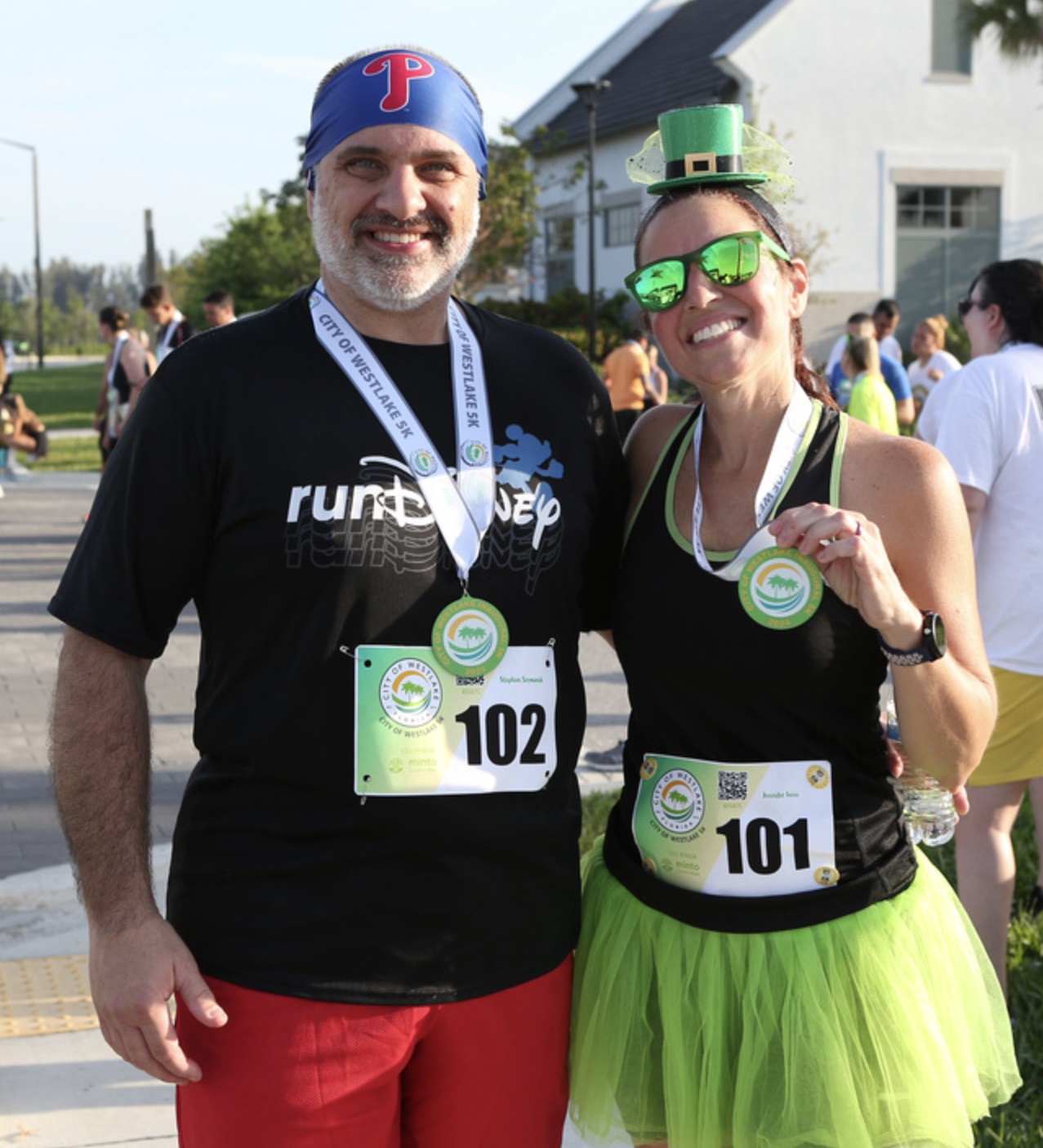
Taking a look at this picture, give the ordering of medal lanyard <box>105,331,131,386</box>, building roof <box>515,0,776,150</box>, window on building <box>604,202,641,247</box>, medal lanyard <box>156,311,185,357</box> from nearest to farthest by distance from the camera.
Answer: medal lanyard <box>156,311,185,357</box>
medal lanyard <box>105,331,131,386</box>
building roof <box>515,0,776,150</box>
window on building <box>604,202,641,247</box>

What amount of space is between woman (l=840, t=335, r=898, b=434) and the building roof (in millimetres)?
17682

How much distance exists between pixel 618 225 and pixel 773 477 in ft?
93.6

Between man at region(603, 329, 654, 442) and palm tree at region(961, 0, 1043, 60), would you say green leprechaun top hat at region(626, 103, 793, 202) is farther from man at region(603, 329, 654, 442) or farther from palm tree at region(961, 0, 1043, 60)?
palm tree at region(961, 0, 1043, 60)

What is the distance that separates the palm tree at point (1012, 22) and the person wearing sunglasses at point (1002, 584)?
22.1 meters

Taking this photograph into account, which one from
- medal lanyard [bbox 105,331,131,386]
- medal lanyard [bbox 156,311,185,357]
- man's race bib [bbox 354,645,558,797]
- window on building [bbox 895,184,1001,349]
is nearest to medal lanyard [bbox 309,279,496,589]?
man's race bib [bbox 354,645,558,797]

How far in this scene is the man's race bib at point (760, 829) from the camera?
2355 mm

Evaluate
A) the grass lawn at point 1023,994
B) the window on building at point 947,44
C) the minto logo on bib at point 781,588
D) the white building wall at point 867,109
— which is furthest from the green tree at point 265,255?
the minto logo on bib at point 781,588

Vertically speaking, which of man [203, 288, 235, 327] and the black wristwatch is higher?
man [203, 288, 235, 327]

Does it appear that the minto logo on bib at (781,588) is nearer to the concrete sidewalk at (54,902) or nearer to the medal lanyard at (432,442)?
the medal lanyard at (432,442)

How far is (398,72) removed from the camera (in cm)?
236

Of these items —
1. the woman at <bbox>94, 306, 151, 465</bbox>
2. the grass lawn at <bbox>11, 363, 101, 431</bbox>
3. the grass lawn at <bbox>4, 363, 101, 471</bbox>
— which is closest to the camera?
the woman at <bbox>94, 306, 151, 465</bbox>

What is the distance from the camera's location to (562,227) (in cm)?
3209

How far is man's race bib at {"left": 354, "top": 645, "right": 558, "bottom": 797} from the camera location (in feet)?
7.14

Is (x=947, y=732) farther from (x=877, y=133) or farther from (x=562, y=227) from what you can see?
(x=562, y=227)
